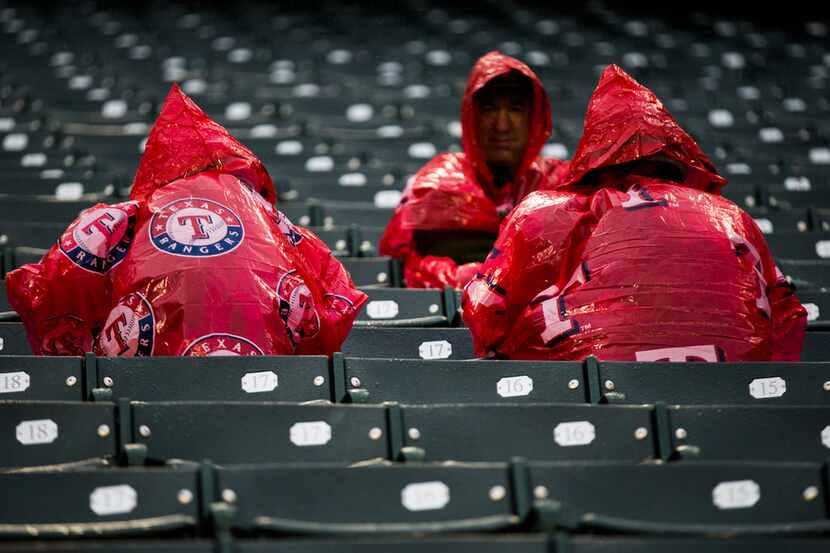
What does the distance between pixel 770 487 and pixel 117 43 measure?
6.85 m

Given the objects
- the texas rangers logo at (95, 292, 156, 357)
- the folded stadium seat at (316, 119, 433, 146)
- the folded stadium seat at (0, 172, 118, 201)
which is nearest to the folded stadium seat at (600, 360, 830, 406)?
the texas rangers logo at (95, 292, 156, 357)

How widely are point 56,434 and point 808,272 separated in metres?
2.79

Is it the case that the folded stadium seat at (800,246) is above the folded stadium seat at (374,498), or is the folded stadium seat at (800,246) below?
above

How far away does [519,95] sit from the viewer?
15.9 ft

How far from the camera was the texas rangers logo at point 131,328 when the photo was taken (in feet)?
9.42

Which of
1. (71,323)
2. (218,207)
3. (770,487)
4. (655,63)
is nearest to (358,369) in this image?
(218,207)

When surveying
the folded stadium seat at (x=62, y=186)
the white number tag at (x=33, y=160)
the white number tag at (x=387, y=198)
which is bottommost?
the white number tag at (x=387, y=198)

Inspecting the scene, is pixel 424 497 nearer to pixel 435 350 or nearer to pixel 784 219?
pixel 435 350

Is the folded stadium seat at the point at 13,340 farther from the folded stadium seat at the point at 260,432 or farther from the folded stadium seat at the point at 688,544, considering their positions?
the folded stadium seat at the point at 688,544

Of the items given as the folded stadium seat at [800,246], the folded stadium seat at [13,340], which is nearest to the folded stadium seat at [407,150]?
the folded stadium seat at [800,246]

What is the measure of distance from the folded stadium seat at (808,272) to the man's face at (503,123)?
101 centimetres

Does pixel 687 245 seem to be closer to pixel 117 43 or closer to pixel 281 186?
pixel 281 186

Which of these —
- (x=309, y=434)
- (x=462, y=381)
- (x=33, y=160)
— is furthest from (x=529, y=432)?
(x=33, y=160)

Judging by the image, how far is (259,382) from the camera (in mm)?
2779
